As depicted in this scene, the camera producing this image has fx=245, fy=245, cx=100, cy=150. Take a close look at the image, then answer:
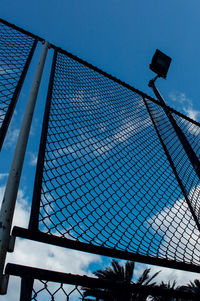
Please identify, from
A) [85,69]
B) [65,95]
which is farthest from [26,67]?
[85,69]

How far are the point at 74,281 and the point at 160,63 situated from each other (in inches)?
161

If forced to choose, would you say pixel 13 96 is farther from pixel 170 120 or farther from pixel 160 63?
pixel 160 63

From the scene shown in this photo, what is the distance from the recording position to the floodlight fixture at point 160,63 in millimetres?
4297

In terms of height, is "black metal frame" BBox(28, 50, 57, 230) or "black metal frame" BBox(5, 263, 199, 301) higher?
"black metal frame" BBox(28, 50, 57, 230)

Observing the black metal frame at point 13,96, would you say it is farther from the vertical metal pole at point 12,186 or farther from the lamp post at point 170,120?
the lamp post at point 170,120

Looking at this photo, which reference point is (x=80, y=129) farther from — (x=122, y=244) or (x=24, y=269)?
(x=24, y=269)

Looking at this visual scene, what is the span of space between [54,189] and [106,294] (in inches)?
26.8

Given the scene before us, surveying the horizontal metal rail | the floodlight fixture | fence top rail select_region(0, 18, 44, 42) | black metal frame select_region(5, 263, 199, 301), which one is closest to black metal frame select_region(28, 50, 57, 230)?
the horizontal metal rail

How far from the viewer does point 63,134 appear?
2051 millimetres

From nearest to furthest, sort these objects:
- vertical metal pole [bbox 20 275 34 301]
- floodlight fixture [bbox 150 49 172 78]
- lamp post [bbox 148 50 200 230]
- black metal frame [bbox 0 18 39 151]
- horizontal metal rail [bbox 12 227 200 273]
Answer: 1. vertical metal pole [bbox 20 275 34 301]
2. horizontal metal rail [bbox 12 227 200 273]
3. black metal frame [bbox 0 18 39 151]
4. lamp post [bbox 148 50 200 230]
5. floodlight fixture [bbox 150 49 172 78]

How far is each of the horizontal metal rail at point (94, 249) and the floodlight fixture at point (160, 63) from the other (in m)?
3.54

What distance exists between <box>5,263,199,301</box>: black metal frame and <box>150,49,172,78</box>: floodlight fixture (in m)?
3.76

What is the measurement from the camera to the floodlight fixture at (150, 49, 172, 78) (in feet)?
14.1

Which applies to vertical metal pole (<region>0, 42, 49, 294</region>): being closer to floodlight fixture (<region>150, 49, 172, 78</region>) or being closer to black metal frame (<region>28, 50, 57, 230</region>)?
black metal frame (<region>28, 50, 57, 230</region>)
